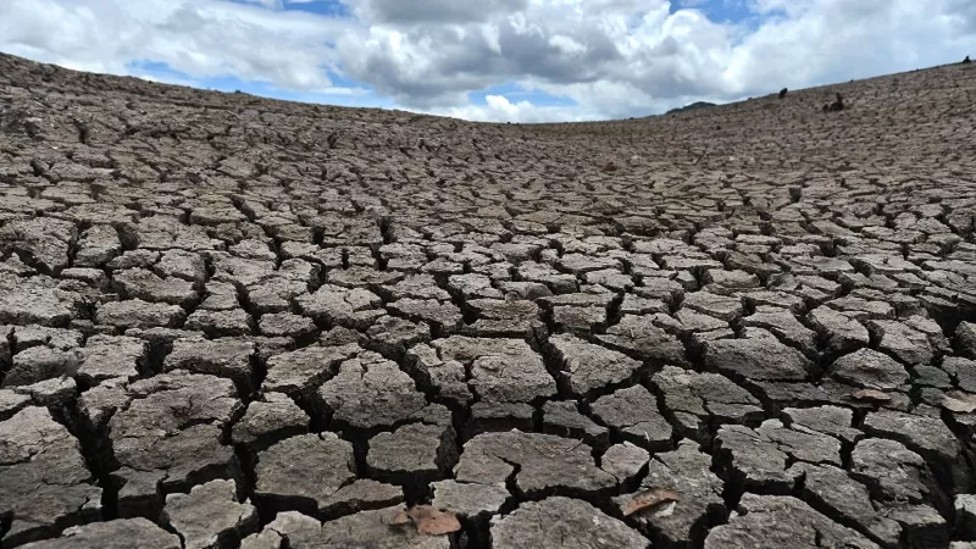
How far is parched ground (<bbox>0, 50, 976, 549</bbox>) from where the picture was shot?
1626mm

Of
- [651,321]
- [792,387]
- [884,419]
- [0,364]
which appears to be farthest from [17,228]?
[884,419]

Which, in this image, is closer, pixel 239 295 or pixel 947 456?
pixel 947 456

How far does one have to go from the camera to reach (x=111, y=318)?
2.43m

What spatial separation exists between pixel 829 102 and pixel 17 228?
1150cm

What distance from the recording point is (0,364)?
2.06m

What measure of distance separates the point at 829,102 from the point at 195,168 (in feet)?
33.5

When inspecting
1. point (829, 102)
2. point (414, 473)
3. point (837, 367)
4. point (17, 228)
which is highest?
point (829, 102)

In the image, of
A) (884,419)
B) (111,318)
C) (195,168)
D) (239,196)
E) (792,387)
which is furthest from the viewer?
(195,168)

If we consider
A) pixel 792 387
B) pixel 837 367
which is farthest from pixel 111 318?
pixel 837 367

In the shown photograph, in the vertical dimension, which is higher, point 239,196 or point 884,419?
point 239,196

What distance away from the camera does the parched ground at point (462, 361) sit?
1.63m

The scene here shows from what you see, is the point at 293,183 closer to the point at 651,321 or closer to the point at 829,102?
the point at 651,321

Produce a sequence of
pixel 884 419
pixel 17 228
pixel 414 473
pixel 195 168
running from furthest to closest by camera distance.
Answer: pixel 195 168 → pixel 17 228 → pixel 884 419 → pixel 414 473

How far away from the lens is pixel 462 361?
2.32 metres
